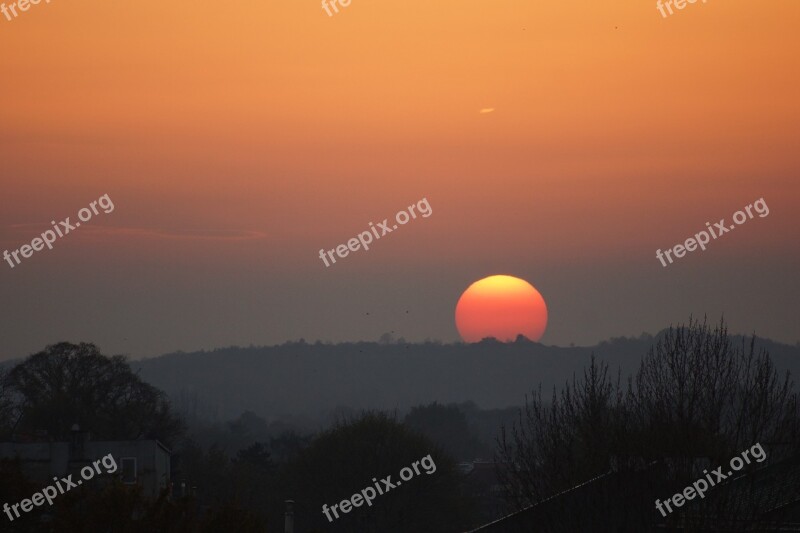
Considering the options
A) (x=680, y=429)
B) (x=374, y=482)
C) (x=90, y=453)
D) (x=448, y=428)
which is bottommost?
(x=680, y=429)

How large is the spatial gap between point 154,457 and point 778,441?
34485 millimetres

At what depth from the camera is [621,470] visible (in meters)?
26.6

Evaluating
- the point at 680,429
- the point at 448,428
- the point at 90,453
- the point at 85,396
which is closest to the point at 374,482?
the point at 90,453

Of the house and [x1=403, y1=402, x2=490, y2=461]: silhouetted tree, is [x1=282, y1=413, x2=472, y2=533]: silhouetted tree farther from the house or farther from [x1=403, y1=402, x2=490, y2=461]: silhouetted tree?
[x1=403, y1=402, x2=490, y2=461]: silhouetted tree

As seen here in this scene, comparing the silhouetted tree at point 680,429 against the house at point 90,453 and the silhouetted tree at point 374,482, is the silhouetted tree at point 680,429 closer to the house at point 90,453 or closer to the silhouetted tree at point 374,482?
the house at point 90,453

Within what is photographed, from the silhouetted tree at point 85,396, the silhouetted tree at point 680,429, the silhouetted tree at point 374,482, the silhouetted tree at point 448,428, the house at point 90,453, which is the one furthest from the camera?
the silhouetted tree at point 448,428

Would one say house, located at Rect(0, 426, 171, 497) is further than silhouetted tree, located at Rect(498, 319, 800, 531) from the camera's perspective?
Yes

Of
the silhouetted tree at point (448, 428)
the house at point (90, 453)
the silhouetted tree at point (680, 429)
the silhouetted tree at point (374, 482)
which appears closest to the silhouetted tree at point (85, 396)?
the silhouetted tree at point (374, 482)

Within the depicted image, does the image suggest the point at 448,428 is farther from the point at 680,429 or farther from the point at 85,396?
the point at 680,429

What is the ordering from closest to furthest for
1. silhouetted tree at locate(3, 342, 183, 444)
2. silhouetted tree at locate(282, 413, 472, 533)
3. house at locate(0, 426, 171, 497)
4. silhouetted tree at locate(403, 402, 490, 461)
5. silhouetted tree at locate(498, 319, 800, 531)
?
silhouetted tree at locate(498, 319, 800, 531) → house at locate(0, 426, 171, 497) → silhouetted tree at locate(282, 413, 472, 533) → silhouetted tree at locate(3, 342, 183, 444) → silhouetted tree at locate(403, 402, 490, 461)

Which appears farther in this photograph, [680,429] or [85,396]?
[85,396]

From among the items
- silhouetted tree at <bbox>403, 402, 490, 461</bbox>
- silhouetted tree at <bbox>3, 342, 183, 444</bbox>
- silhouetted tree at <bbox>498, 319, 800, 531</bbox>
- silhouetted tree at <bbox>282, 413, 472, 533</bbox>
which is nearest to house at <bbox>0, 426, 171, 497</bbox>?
silhouetted tree at <bbox>282, 413, 472, 533</bbox>

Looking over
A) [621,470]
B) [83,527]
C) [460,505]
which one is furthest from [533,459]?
[460,505]

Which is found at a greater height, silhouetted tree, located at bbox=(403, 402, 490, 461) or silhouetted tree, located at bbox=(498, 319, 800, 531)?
silhouetted tree, located at bbox=(403, 402, 490, 461)
